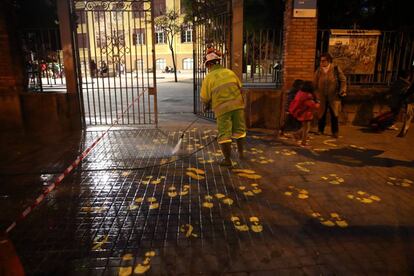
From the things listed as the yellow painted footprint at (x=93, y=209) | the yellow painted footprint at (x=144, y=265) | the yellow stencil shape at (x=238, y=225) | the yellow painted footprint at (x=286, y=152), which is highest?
the yellow painted footprint at (x=286, y=152)

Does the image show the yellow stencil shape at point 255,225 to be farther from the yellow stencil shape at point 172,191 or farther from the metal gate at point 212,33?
the metal gate at point 212,33

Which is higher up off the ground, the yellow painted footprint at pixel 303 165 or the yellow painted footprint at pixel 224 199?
the yellow painted footprint at pixel 303 165

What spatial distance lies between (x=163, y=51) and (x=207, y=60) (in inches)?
1348

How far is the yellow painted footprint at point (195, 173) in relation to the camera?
557 centimetres

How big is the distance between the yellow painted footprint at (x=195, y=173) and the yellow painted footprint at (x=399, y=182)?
2.85m

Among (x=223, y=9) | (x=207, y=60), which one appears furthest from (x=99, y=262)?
(x=223, y=9)

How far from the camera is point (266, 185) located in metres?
5.25

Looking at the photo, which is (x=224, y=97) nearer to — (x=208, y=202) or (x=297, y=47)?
(x=208, y=202)

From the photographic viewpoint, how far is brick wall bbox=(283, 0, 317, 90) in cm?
807

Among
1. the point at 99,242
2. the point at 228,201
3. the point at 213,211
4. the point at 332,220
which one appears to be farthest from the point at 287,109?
the point at 99,242

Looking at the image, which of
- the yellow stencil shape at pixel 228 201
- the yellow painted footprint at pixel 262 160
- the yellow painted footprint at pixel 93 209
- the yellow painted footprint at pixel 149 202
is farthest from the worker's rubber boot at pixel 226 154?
the yellow painted footprint at pixel 93 209

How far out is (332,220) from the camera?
4.17m

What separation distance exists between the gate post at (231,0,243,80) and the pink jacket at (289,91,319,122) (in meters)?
2.08

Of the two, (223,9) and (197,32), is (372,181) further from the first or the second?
(197,32)
